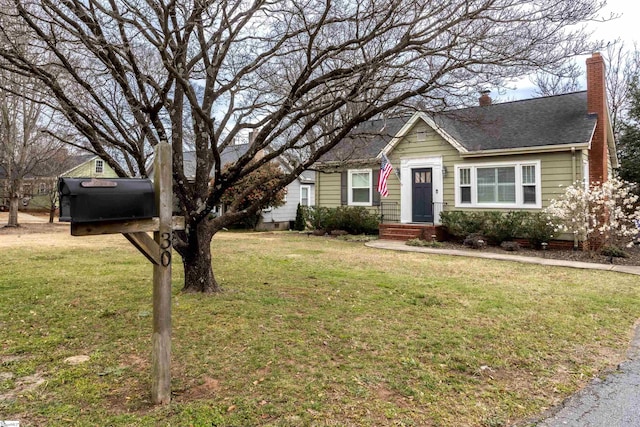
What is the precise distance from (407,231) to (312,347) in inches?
403

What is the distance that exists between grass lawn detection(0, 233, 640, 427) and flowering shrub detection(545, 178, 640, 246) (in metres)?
3.15

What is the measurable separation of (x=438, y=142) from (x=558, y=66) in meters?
8.84

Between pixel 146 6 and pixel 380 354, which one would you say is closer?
pixel 380 354

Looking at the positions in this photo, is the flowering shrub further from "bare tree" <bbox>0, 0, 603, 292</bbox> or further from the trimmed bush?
"bare tree" <bbox>0, 0, 603, 292</bbox>

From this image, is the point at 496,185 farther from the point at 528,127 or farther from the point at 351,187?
the point at 351,187

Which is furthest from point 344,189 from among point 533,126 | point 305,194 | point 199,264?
point 199,264

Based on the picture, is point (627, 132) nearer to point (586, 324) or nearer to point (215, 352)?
point (586, 324)

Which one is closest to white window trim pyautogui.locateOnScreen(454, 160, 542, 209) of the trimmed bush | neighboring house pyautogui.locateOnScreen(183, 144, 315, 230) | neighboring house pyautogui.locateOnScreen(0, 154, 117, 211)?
the trimmed bush

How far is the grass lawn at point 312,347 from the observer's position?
8.66ft

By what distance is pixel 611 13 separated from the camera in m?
4.45

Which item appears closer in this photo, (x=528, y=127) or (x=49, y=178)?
(x=528, y=127)

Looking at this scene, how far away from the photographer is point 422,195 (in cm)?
1395

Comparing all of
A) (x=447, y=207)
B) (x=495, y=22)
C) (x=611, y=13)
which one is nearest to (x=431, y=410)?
(x=495, y=22)

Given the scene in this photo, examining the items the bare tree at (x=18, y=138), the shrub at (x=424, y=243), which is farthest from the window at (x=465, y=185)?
the bare tree at (x=18, y=138)
